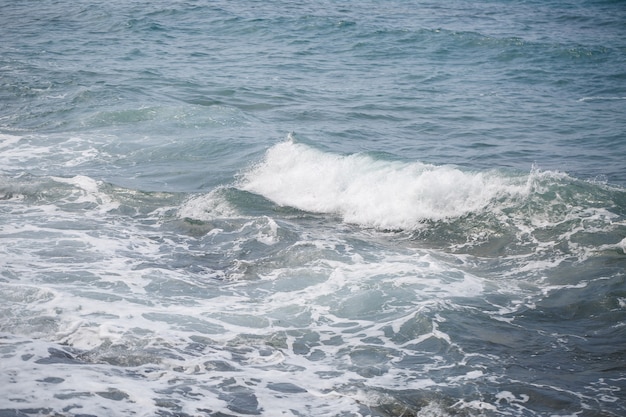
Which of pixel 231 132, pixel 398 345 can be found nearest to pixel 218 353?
pixel 398 345

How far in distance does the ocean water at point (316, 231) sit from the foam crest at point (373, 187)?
0.05 metres

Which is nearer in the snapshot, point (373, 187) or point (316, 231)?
point (316, 231)

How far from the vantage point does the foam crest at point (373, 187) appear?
12609 millimetres

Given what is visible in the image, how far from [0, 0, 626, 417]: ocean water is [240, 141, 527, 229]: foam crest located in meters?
0.05

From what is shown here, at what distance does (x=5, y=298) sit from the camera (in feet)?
29.2

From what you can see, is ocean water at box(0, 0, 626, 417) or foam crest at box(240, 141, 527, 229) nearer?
ocean water at box(0, 0, 626, 417)

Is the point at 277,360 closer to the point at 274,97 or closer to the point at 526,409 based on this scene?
the point at 526,409

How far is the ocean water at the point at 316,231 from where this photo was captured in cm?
755

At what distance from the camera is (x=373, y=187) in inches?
529

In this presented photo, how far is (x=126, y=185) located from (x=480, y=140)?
7.15 meters

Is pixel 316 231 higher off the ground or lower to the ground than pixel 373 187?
lower

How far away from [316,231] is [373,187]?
76.0 inches

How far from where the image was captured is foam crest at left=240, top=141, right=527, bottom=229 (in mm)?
12609

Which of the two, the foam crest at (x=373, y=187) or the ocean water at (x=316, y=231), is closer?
the ocean water at (x=316, y=231)
